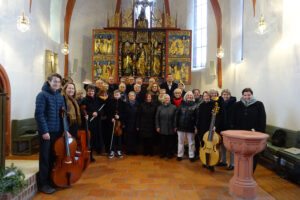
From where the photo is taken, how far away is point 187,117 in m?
4.74

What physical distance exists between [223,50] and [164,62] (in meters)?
2.38

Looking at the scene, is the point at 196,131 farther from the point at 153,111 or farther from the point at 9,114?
the point at 9,114

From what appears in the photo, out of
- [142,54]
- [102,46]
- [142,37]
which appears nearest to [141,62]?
[142,54]

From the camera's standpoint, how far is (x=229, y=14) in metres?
8.84

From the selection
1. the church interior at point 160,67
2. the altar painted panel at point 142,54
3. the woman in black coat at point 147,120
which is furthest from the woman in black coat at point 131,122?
the altar painted panel at point 142,54

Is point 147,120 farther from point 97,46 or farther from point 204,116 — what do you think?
point 97,46

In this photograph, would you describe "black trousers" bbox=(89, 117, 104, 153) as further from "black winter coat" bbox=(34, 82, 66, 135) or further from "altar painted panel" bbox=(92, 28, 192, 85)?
"altar painted panel" bbox=(92, 28, 192, 85)

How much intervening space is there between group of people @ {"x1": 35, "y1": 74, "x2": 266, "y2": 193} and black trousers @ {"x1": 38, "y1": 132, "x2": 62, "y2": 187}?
0.17 ft

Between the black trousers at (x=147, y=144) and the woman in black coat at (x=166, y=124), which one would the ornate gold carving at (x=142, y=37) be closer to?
the woman in black coat at (x=166, y=124)

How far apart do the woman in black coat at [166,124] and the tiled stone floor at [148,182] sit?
15.8 inches

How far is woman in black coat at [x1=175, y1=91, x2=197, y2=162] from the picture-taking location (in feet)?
15.6

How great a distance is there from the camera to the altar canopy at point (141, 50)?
883cm

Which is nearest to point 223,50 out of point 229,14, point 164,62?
point 229,14

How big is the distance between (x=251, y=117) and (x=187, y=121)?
4.28ft
